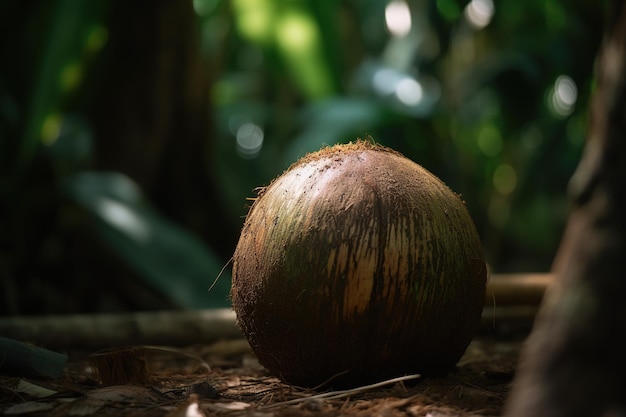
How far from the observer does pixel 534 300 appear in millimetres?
3941

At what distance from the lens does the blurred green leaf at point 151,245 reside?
183 inches

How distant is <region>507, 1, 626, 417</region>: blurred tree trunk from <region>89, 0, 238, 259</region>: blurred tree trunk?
4723 mm

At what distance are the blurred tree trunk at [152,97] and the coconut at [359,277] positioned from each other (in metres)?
3.51

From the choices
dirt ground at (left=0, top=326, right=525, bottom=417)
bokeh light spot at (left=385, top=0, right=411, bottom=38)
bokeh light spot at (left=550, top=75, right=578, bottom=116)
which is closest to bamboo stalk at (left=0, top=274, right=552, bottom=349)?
dirt ground at (left=0, top=326, right=525, bottom=417)

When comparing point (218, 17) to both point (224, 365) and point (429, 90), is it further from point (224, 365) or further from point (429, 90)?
point (224, 365)

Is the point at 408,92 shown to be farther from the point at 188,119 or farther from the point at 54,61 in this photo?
the point at 54,61

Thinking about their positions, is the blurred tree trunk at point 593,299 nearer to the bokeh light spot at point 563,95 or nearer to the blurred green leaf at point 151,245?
the blurred green leaf at point 151,245

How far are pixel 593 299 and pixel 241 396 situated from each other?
53.7 inches

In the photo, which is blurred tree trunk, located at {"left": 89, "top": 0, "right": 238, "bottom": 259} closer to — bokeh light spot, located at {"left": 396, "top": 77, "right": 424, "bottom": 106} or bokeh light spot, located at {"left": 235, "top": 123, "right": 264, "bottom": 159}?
bokeh light spot, located at {"left": 396, "top": 77, "right": 424, "bottom": 106}

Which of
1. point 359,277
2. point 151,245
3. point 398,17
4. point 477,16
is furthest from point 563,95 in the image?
point 359,277

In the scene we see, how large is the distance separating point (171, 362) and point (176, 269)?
48.7 inches

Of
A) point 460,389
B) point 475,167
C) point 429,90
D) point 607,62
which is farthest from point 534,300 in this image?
point 475,167

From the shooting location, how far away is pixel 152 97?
5.87m

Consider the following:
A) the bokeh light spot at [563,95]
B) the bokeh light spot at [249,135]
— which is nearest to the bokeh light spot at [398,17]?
the bokeh light spot at [563,95]
